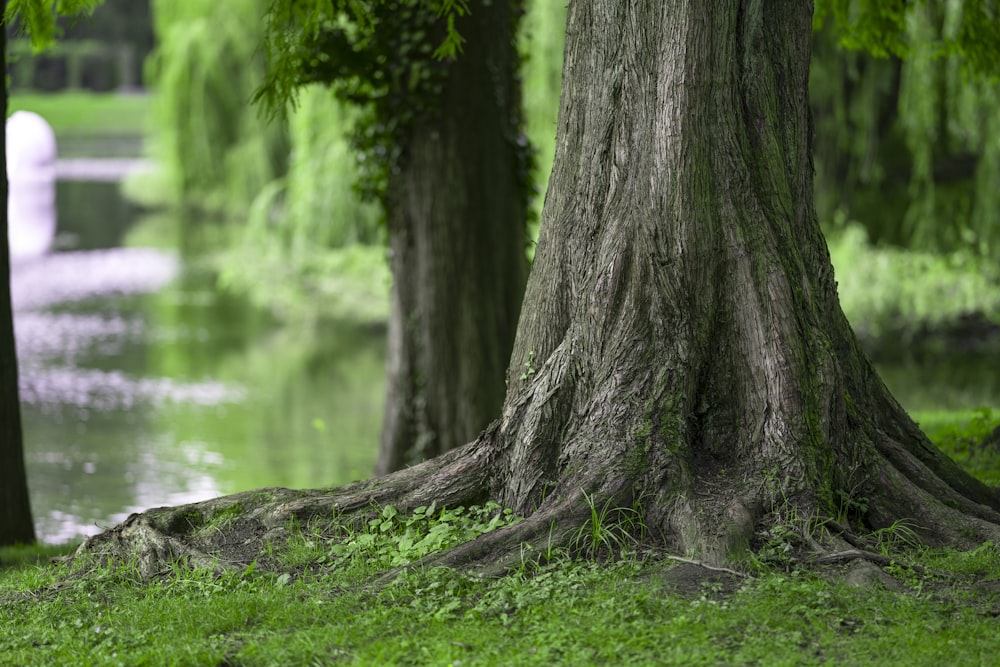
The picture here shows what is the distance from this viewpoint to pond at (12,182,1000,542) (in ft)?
33.2

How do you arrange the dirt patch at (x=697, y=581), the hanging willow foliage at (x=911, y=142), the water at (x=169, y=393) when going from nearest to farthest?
the dirt patch at (x=697, y=581)
the water at (x=169, y=393)
the hanging willow foliage at (x=911, y=142)

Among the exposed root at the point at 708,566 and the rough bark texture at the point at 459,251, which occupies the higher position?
the rough bark texture at the point at 459,251

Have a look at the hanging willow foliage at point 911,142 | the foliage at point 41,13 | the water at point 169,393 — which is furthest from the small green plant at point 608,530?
the hanging willow foliage at point 911,142

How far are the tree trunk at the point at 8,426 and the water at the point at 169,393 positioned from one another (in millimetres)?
1282

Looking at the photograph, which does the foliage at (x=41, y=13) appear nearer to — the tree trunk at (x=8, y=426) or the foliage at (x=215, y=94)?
the tree trunk at (x=8, y=426)

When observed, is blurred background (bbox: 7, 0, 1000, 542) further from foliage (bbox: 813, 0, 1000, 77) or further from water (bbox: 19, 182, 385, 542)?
foliage (bbox: 813, 0, 1000, 77)

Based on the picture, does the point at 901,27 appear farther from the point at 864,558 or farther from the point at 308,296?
the point at 308,296

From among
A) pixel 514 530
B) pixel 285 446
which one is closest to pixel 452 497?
pixel 514 530

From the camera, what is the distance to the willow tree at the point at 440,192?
25.0 ft

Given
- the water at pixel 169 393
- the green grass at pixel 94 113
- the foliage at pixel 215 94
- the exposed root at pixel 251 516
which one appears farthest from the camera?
the green grass at pixel 94 113

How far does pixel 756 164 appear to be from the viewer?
4.43m

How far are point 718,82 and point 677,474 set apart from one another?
1.47m

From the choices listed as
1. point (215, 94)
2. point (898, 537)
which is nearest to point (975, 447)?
point (898, 537)

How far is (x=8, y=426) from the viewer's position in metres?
6.34
